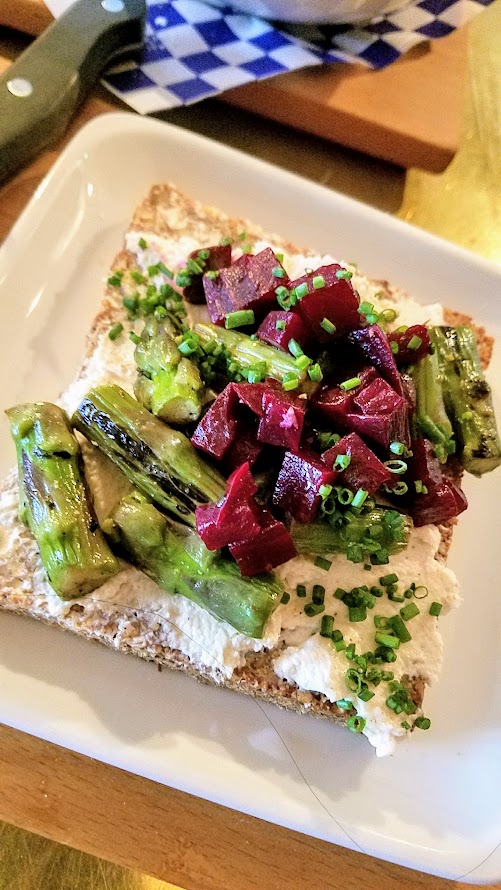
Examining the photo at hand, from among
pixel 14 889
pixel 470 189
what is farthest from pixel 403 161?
pixel 14 889

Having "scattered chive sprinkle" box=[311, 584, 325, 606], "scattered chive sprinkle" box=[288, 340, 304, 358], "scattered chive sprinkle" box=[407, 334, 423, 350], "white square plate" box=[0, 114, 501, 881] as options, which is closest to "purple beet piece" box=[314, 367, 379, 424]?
"scattered chive sprinkle" box=[288, 340, 304, 358]

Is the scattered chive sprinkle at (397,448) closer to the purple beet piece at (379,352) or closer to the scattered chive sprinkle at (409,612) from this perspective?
the purple beet piece at (379,352)

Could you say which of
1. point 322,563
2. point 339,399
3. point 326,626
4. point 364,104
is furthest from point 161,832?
point 364,104

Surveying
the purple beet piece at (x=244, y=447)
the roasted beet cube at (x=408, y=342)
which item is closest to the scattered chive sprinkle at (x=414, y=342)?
the roasted beet cube at (x=408, y=342)

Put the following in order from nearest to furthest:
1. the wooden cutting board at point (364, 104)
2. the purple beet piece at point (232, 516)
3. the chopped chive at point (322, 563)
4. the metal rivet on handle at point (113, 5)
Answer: the purple beet piece at point (232, 516) → the chopped chive at point (322, 563) → the metal rivet on handle at point (113, 5) → the wooden cutting board at point (364, 104)

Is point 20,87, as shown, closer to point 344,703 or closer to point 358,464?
point 358,464
